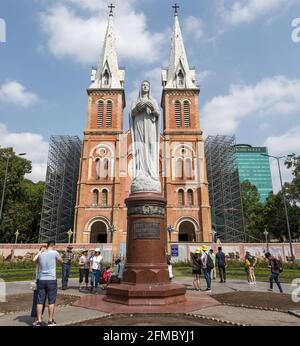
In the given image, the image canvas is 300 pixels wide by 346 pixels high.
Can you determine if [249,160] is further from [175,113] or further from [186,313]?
[186,313]

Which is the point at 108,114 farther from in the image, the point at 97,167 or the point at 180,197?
the point at 180,197

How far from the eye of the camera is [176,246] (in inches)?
1064

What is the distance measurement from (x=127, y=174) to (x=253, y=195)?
23119 millimetres

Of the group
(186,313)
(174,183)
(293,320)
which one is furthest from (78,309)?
(174,183)

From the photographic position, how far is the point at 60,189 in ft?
129

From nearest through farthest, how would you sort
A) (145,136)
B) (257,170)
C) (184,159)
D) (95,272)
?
(145,136) → (95,272) → (184,159) → (257,170)

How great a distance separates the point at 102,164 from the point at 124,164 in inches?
107

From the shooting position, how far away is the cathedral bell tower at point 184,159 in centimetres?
3459

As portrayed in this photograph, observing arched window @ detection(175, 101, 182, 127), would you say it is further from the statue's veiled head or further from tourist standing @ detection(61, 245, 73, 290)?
the statue's veiled head

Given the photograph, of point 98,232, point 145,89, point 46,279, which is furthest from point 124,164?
point 46,279

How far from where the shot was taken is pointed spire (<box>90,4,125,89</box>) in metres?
42.4

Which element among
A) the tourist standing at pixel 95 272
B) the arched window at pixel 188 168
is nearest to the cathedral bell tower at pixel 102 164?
the arched window at pixel 188 168

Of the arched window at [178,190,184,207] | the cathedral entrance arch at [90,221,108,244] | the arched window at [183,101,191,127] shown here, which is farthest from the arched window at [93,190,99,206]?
the arched window at [183,101,191,127]

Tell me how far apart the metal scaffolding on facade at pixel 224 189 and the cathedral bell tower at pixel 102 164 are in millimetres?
12690
